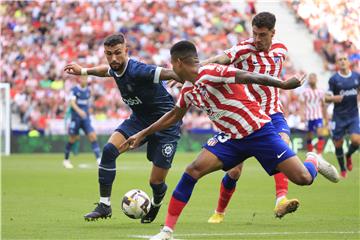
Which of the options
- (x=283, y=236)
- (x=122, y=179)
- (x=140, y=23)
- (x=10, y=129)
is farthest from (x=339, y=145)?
(x=140, y=23)

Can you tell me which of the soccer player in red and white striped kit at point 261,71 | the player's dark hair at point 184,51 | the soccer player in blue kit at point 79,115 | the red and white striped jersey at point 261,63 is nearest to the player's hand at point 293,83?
the player's dark hair at point 184,51

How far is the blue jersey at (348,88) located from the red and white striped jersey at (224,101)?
34.9ft

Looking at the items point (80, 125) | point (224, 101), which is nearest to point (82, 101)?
point (80, 125)

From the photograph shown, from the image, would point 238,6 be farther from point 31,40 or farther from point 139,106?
point 139,106

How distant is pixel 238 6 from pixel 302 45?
328 centimetres

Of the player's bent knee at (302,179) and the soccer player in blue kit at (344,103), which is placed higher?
the player's bent knee at (302,179)

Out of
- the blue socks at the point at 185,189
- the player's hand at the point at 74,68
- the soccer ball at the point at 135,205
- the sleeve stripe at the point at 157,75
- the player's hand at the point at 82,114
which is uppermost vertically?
the sleeve stripe at the point at 157,75

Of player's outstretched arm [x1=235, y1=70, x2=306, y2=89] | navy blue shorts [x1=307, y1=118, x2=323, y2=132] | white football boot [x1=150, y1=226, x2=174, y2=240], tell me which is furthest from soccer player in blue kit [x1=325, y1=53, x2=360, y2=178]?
white football boot [x1=150, y1=226, x2=174, y2=240]

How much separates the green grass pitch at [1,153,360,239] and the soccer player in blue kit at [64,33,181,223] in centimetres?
45

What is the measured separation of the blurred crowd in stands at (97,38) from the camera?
1367 inches

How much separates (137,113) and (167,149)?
614 mm

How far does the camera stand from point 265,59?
1184cm

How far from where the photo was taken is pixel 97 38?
37312mm

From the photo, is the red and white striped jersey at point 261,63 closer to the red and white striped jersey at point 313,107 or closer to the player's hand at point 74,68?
the player's hand at point 74,68
